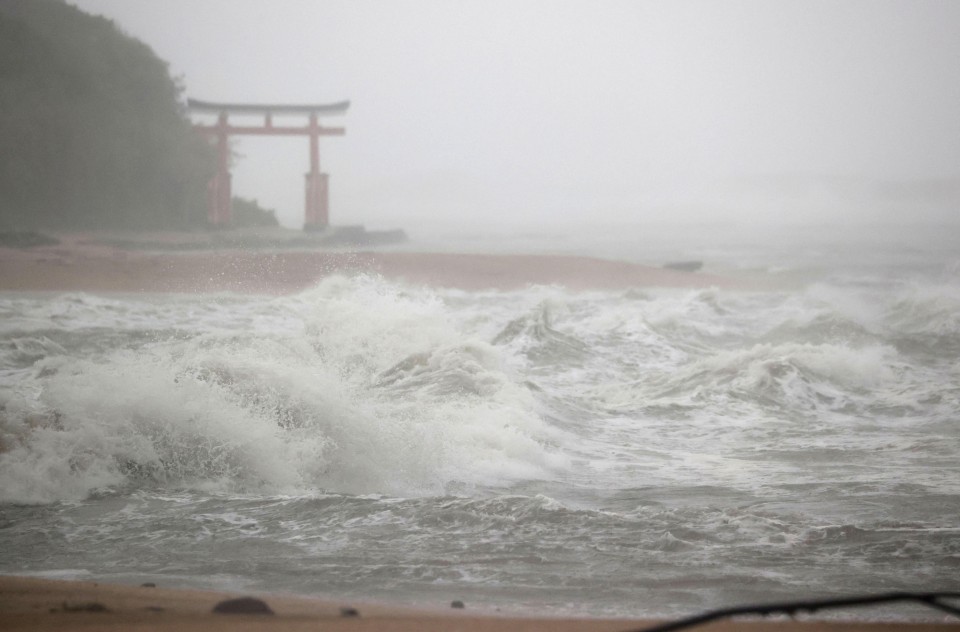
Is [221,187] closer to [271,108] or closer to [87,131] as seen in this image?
[271,108]

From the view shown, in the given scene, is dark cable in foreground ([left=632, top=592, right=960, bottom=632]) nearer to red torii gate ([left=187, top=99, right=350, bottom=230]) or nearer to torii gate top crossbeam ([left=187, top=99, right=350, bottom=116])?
red torii gate ([left=187, top=99, right=350, bottom=230])

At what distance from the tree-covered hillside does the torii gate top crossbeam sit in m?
0.51

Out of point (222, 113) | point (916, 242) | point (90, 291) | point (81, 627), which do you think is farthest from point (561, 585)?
point (222, 113)

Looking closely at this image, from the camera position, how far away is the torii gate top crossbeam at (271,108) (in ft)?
42.5

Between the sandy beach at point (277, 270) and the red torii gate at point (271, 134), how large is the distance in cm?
244

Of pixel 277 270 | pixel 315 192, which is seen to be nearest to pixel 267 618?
pixel 277 270

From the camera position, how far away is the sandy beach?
7641 mm

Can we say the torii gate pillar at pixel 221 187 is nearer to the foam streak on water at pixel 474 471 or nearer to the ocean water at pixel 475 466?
the ocean water at pixel 475 466

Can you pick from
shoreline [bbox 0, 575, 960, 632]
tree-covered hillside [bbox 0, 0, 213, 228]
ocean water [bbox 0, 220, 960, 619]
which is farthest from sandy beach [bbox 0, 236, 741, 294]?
shoreline [bbox 0, 575, 960, 632]

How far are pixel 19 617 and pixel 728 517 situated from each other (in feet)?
5.25

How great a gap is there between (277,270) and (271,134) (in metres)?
5.46

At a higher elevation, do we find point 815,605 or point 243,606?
point 815,605

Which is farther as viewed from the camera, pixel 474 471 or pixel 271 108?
pixel 271 108

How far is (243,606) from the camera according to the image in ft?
4.35
